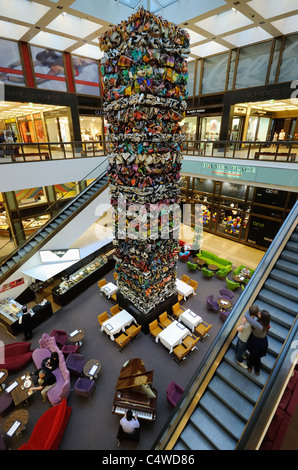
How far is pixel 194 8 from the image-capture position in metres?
9.00

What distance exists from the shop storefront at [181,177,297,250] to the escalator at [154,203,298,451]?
7681 millimetres

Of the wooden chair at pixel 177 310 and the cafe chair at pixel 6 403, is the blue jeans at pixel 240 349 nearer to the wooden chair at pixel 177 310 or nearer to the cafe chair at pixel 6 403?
the wooden chair at pixel 177 310

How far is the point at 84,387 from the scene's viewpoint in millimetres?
5340

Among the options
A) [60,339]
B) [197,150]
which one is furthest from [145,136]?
[197,150]

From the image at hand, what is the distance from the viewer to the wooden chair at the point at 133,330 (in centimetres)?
679

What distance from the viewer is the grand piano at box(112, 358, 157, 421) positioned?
486 cm

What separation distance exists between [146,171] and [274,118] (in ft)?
45.6

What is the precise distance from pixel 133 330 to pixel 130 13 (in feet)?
43.9

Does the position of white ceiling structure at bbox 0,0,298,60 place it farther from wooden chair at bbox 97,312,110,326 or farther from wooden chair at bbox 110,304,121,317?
wooden chair at bbox 97,312,110,326

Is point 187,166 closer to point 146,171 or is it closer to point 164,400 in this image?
point 146,171

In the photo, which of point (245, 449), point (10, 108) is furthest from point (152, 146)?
point (10, 108)

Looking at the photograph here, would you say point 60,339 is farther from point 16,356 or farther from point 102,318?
point 102,318

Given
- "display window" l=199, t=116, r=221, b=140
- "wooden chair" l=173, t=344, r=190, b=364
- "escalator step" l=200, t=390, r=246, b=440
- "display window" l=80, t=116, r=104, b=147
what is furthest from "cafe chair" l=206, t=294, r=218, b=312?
"display window" l=80, t=116, r=104, b=147

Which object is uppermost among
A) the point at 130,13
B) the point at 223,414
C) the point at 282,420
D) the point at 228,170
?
the point at 130,13
